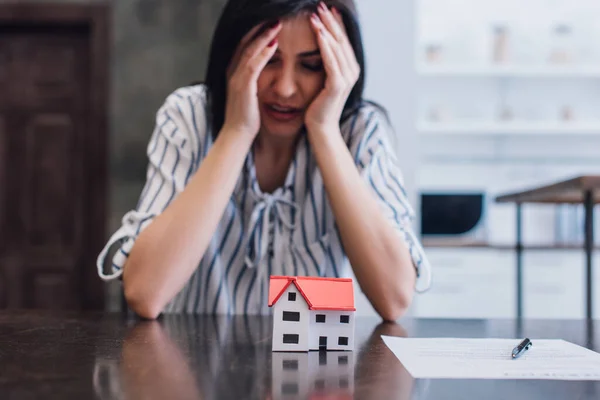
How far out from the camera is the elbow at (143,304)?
93 cm

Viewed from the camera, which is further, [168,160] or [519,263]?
[519,263]

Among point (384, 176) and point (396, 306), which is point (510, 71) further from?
point (396, 306)

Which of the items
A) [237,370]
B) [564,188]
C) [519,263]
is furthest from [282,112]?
[519,263]

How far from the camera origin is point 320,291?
2.04ft

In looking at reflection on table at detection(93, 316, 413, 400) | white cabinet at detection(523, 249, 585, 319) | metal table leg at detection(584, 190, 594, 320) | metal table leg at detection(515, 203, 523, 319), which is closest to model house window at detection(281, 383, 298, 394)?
reflection on table at detection(93, 316, 413, 400)

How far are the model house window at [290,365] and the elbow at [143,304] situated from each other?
1.28 feet

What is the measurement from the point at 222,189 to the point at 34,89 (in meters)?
3.08

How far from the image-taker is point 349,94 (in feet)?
4.17

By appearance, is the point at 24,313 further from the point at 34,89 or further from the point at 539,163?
the point at 539,163

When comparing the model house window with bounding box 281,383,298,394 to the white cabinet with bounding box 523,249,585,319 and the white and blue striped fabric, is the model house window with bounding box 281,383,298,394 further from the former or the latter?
the white cabinet with bounding box 523,249,585,319

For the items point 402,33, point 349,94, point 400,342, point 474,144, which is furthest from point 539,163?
point 400,342

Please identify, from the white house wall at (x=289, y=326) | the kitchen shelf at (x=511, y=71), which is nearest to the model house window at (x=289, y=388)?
the white house wall at (x=289, y=326)

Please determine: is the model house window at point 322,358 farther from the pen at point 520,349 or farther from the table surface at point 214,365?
the pen at point 520,349

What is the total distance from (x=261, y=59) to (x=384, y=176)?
316 millimetres
